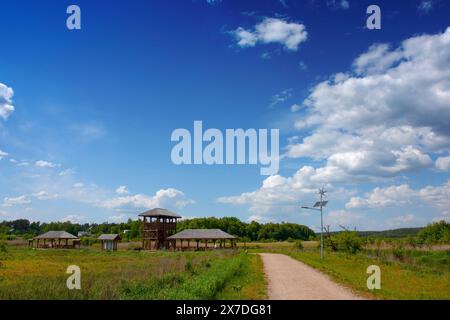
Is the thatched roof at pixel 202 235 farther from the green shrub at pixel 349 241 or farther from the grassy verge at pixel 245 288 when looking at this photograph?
the grassy verge at pixel 245 288

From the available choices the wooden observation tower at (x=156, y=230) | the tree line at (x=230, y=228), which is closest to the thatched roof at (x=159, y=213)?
the wooden observation tower at (x=156, y=230)

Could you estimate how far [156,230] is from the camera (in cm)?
5897

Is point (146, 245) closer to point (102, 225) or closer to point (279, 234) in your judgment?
point (279, 234)

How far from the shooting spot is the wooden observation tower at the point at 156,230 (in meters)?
59.1

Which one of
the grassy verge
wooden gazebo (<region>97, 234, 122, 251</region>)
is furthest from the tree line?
the grassy verge

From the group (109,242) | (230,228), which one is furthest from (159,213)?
(230,228)

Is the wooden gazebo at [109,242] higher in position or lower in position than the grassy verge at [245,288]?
lower

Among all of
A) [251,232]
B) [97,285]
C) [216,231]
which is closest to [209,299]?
[97,285]

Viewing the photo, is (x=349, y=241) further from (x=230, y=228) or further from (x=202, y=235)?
(x=230, y=228)

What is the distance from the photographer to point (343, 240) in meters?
37.7

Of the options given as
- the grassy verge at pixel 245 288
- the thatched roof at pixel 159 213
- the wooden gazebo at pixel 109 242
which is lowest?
the wooden gazebo at pixel 109 242

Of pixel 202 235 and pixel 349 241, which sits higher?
pixel 349 241

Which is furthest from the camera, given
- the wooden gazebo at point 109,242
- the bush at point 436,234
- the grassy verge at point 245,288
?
the wooden gazebo at point 109,242
